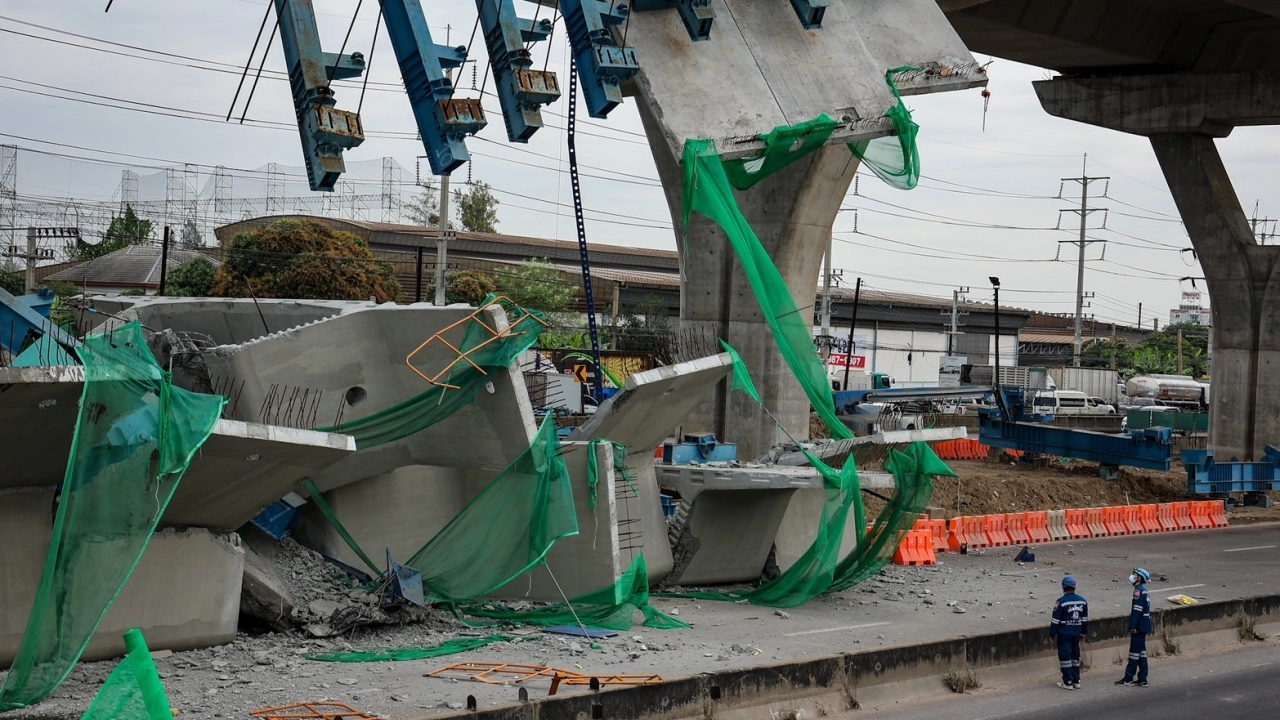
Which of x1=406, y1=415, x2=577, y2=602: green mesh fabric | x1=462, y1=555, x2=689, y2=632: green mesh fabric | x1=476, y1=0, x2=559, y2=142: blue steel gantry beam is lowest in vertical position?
x1=462, y1=555, x2=689, y2=632: green mesh fabric

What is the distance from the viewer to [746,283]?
25000mm

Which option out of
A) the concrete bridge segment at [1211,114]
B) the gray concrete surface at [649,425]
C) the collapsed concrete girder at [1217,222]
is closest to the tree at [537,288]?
the collapsed concrete girder at [1217,222]

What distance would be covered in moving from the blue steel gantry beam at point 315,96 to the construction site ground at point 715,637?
606 centimetres

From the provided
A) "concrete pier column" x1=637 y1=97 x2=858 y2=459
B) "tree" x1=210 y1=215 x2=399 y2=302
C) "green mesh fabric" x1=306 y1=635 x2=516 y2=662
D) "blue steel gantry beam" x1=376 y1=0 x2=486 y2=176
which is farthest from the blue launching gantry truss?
"tree" x1=210 y1=215 x2=399 y2=302

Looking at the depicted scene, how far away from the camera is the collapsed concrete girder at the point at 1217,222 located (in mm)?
35812

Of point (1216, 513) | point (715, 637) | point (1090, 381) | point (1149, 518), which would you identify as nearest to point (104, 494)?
point (715, 637)

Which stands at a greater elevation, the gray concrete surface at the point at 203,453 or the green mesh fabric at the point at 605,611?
the gray concrete surface at the point at 203,453

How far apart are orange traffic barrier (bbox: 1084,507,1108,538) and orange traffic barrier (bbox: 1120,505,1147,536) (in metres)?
0.66

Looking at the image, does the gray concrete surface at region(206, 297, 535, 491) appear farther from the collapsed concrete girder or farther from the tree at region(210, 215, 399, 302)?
the tree at region(210, 215, 399, 302)

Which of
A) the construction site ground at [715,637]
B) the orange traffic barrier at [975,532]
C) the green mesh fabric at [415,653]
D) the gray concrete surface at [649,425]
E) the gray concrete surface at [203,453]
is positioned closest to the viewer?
the gray concrete surface at [203,453]

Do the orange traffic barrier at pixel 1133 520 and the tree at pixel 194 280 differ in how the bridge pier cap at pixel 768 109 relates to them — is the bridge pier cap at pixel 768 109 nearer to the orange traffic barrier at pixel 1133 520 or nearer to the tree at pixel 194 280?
the orange traffic barrier at pixel 1133 520

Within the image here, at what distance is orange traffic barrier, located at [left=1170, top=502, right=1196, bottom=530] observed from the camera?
2764 centimetres

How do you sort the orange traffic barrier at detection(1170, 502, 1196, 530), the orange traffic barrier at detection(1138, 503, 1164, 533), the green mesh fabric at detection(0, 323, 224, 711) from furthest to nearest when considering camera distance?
the orange traffic barrier at detection(1170, 502, 1196, 530) → the orange traffic barrier at detection(1138, 503, 1164, 533) → the green mesh fabric at detection(0, 323, 224, 711)

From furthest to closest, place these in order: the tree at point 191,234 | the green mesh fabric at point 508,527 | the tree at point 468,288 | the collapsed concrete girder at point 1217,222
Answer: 1. the tree at point 191,234
2. the tree at point 468,288
3. the collapsed concrete girder at point 1217,222
4. the green mesh fabric at point 508,527
